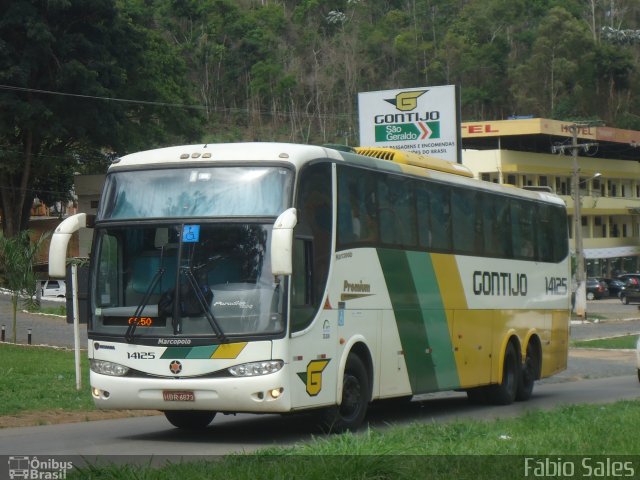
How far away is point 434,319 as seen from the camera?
16.8 metres

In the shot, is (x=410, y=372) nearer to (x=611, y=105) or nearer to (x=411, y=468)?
(x=411, y=468)

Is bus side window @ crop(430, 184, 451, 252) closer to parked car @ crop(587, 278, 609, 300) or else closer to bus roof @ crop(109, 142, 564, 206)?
bus roof @ crop(109, 142, 564, 206)

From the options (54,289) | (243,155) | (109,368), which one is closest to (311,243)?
(243,155)

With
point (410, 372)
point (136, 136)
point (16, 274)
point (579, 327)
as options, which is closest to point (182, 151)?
point (410, 372)

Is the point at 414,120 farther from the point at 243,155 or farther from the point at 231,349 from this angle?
the point at 231,349

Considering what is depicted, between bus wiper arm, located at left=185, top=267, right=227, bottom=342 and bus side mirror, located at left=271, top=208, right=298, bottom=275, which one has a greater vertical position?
bus side mirror, located at left=271, top=208, right=298, bottom=275

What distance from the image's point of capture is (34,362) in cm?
2569

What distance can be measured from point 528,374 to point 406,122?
11.9 metres

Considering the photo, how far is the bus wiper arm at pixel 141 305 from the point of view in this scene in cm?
1305

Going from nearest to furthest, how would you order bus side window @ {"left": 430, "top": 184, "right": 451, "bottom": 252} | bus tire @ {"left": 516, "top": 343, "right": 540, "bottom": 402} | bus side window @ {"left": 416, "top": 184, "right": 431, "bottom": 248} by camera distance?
1. bus side window @ {"left": 416, "top": 184, "right": 431, "bottom": 248}
2. bus side window @ {"left": 430, "top": 184, "right": 451, "bottom": 252}
3. bus tire @ {"left": 516, "top": 343, "right": 540, "bottom": 402}

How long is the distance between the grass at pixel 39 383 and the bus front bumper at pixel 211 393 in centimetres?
454

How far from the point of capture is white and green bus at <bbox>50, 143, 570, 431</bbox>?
1271 centimetres

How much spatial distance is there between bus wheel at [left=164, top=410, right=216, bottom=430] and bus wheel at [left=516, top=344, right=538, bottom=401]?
24.0 feet

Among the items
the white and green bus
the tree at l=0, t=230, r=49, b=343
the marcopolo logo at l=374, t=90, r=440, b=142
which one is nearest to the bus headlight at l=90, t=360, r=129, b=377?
the white and green bus
